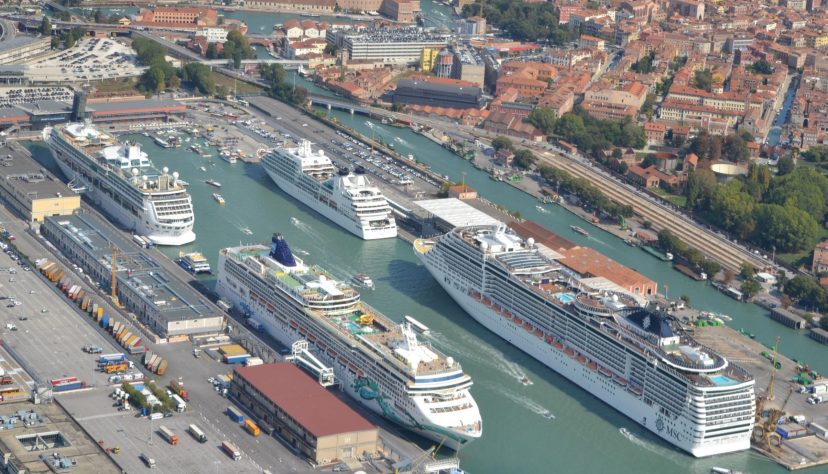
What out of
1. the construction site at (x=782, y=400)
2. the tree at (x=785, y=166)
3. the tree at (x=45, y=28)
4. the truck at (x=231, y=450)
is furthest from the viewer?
the tree at (x=45, y=28)

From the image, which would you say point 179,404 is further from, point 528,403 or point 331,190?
point 331,190

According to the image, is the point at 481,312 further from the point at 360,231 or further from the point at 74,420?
the point at 74,420

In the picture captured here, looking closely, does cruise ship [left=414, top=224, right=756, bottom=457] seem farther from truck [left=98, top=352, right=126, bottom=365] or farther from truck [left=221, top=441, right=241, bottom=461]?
truck [left=98, top=352, right=126, bottom=365]

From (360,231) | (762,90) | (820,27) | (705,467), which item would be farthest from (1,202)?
(820,27)

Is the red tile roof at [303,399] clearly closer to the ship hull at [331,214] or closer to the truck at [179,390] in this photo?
the truck at [179,390]

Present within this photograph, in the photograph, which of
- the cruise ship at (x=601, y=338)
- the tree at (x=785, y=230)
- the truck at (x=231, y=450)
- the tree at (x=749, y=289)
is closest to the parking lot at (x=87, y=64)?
the cruise ship at (x=601, y=338)

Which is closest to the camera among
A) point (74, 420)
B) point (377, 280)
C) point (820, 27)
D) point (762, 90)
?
point (74, 420)
